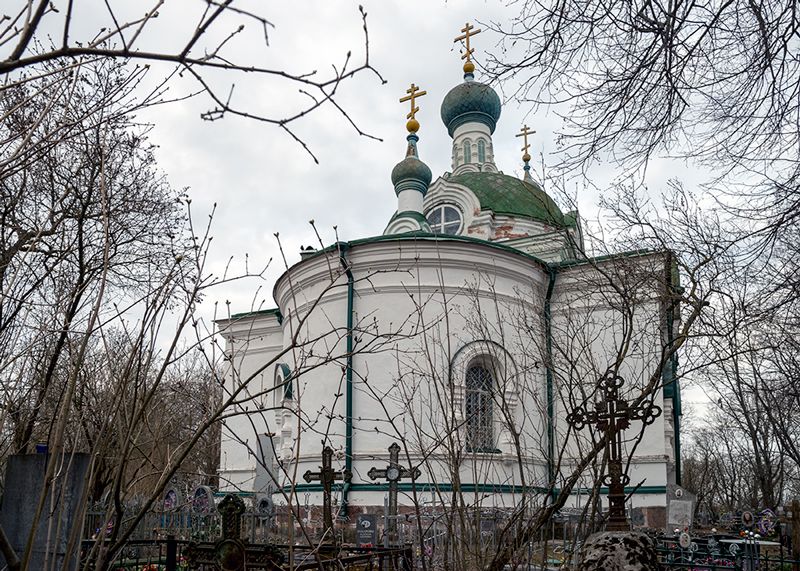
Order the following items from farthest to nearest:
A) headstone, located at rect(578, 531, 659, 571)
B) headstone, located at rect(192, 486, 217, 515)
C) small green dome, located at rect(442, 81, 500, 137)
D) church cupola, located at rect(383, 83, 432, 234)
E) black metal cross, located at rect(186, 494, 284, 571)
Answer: small green dome, located at rect(442, 81, 500, 137)
church cupola, located at rect(383, 83, 432, 234)
headstone, located at rect(192, 486, 217, 515)
black metal cross, located at rect(186, 494, 284, 571)
headstone, located at rect(578, 531, 659, 571)

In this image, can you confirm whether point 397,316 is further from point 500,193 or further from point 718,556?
point 500,193

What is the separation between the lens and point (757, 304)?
604cm

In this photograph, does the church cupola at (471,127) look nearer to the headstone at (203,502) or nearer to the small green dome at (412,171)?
the small green dome at (412,171)

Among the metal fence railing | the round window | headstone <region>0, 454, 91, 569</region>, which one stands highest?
the round window

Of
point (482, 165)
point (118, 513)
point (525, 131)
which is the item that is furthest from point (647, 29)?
point (525, 131)

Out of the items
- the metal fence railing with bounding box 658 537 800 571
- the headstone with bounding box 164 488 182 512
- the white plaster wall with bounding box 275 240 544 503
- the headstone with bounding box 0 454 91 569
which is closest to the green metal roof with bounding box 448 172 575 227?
the white plaster wall with bounding box 275 240 544 503

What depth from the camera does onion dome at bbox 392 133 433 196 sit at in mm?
20188

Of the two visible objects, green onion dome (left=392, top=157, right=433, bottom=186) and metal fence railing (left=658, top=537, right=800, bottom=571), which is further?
green onion dome (left=392, top=157, right=433, bottom=186)

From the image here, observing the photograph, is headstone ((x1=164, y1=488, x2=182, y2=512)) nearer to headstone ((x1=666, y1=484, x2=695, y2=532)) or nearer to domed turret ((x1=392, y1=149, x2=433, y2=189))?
headstone ((x1=666, y1=484, x2=695, y2=532))

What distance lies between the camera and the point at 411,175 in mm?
20219

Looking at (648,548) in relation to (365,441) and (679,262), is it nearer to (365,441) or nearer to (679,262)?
(679,262)

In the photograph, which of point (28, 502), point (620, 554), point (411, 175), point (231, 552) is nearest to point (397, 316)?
point (411, 175)

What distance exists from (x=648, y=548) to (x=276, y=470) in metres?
12.2

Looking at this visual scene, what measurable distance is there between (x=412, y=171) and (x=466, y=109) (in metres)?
6.78
